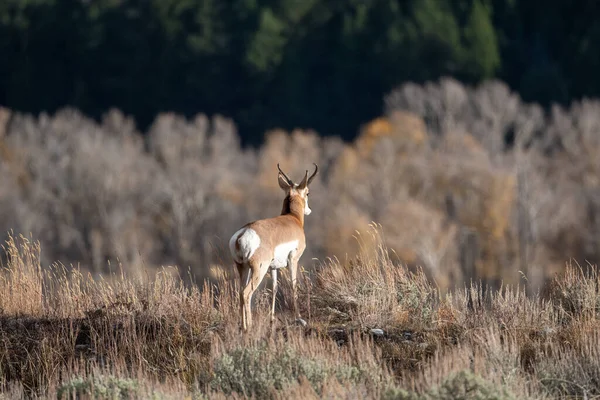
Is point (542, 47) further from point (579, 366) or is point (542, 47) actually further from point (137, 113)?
point (579, 366)

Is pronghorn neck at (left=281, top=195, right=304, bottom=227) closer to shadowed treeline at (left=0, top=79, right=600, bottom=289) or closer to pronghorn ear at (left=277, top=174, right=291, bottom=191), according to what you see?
pronghorn ear at (left=277, top=174, right=291, bottom=191)

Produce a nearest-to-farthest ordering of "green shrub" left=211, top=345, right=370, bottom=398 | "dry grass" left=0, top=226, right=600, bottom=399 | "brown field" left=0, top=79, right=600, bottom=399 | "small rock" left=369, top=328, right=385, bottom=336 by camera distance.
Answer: "dry grass" left=0, top=226, right=600, bottom=399, "green shrub" left=211, top=345, right=370, bottom=398, "brown field" left=0, top=79, right=600, bottom=399, "small rock" left=369, top=328, right=385, bottom=336

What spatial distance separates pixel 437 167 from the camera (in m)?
67.8

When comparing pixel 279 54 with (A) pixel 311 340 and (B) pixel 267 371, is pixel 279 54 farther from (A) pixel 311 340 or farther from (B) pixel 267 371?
(B) pixel 267 371

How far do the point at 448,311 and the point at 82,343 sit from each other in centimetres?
414

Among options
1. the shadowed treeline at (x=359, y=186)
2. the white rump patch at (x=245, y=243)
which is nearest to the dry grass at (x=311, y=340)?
the white rump patch at (x=245, y=243)

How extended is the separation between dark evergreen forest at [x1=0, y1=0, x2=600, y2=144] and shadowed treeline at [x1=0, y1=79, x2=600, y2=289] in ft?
27.5

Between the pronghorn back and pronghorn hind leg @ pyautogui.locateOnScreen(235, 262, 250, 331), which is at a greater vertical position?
the pronghorn back

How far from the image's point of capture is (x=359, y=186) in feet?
222

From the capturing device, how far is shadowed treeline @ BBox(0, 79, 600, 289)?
2350 inches

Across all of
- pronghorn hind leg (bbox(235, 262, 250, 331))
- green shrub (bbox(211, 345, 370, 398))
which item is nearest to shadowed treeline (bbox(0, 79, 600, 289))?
pronghorn hind leg (bbox(235, 262, 250, 331))

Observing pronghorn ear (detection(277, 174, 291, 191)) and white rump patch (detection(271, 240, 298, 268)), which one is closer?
white rump patch (detection(271, 240, 298, 268))

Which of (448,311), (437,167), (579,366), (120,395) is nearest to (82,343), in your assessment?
(120,395)

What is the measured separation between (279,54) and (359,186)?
45400 millimetres
